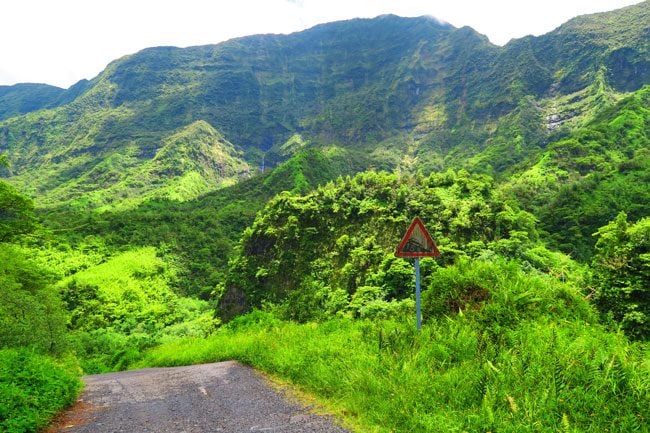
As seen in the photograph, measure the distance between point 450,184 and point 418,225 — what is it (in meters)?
18.2

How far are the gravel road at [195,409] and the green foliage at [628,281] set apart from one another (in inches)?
302

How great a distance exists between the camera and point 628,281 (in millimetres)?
9539

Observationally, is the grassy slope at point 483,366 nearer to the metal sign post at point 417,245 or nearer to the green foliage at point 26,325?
the metal sign post at point 417,245

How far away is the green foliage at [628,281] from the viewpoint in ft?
30.0

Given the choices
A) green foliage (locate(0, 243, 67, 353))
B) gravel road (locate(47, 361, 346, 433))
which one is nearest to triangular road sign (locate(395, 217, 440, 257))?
gravel road (locate(47, 361, 346, 433))

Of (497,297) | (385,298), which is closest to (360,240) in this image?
(385,298)

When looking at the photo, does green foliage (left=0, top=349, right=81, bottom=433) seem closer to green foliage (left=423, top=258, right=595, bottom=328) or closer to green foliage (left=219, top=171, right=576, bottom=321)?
green foliage (left=423, top=258, right=595, bottom=328)

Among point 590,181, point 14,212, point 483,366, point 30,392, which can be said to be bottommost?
point 590,181

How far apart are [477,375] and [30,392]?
8.31m

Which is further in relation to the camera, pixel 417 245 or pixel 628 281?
pixel 628 281

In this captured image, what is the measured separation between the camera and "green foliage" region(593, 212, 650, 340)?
9148 millimetres

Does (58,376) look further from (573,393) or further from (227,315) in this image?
(227,315)

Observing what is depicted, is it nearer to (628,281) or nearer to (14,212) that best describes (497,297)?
(628,281)

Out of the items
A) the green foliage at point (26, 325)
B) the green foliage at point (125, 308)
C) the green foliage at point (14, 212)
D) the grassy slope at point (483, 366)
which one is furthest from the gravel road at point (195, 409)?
the green foliage at point (125, 308)
